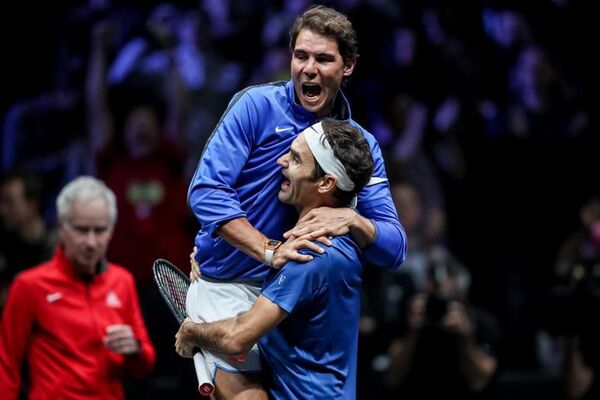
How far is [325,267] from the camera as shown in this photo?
449 centimetres

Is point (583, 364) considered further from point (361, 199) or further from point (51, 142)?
point (51, 142)

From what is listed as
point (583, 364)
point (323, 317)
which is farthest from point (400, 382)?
point (323, 317)

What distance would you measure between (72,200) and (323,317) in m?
1.93

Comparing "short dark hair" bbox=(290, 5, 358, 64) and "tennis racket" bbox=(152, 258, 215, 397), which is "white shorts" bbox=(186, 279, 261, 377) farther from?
"short dark hair" bbox=(290, 5, 358, 64)

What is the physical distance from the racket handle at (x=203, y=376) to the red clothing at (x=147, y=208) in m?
3.47

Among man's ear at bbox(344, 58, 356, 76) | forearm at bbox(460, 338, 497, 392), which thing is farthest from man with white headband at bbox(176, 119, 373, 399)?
forearm at bbox(460, 338, 497, 392)

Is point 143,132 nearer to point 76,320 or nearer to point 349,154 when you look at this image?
point 76,320

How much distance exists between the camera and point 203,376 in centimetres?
463

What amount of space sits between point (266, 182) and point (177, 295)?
627 mm

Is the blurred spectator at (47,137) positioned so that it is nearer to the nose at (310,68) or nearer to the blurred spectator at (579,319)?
the blurred spectator at (579,319)

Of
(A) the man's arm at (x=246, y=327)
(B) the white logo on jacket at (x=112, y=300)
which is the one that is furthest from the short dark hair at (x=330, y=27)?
(B) the white logo on jacket at (x=112, y=300)

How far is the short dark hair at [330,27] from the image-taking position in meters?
4.83

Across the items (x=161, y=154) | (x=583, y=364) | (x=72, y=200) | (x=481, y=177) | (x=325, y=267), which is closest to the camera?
(x=325, y=267)

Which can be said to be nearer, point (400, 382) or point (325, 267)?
point (325, 267)
